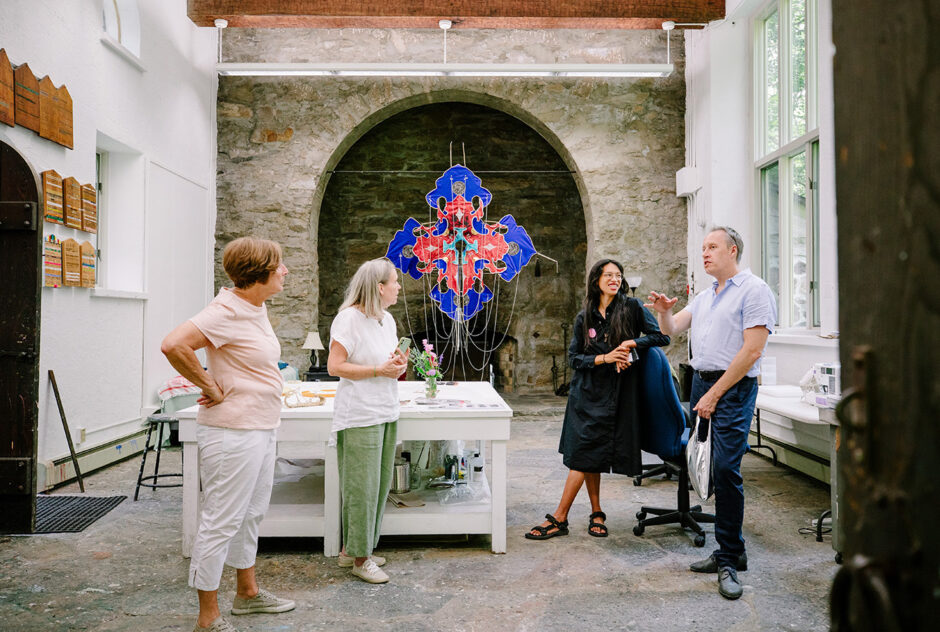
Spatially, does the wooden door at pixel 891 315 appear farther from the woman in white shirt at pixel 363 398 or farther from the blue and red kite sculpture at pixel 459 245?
the blue and red kite sculpture at pixel 459 245

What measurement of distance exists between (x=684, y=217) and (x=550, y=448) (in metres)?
3.09

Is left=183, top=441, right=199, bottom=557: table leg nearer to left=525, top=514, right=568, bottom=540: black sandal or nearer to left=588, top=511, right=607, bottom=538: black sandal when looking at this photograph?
left=525, top=514, right=568, bottom=540: black sandal

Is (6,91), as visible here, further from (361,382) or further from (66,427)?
(361,382)

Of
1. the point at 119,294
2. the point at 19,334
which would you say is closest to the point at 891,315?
the point at 19,334

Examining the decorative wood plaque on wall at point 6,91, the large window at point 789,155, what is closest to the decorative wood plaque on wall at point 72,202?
the decorative wood plaque on wall at point 6,91

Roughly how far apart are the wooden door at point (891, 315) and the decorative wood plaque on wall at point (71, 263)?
5110 mm

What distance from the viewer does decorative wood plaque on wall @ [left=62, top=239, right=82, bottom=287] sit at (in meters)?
4.79

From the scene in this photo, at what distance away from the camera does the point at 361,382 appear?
3.02 metres

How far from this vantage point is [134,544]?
3.59 meters

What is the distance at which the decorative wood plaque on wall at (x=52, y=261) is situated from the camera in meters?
4.57

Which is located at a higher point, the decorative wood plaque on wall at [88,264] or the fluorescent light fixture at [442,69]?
the fluorescent light fixture at [442,69]

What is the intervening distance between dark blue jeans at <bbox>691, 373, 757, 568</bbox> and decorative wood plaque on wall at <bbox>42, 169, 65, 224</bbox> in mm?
4307

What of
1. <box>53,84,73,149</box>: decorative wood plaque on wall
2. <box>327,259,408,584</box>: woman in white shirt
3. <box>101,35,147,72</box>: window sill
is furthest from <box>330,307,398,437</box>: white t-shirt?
<box>101,35,147,72</box>: window sill

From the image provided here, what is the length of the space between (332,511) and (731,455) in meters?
1.90
